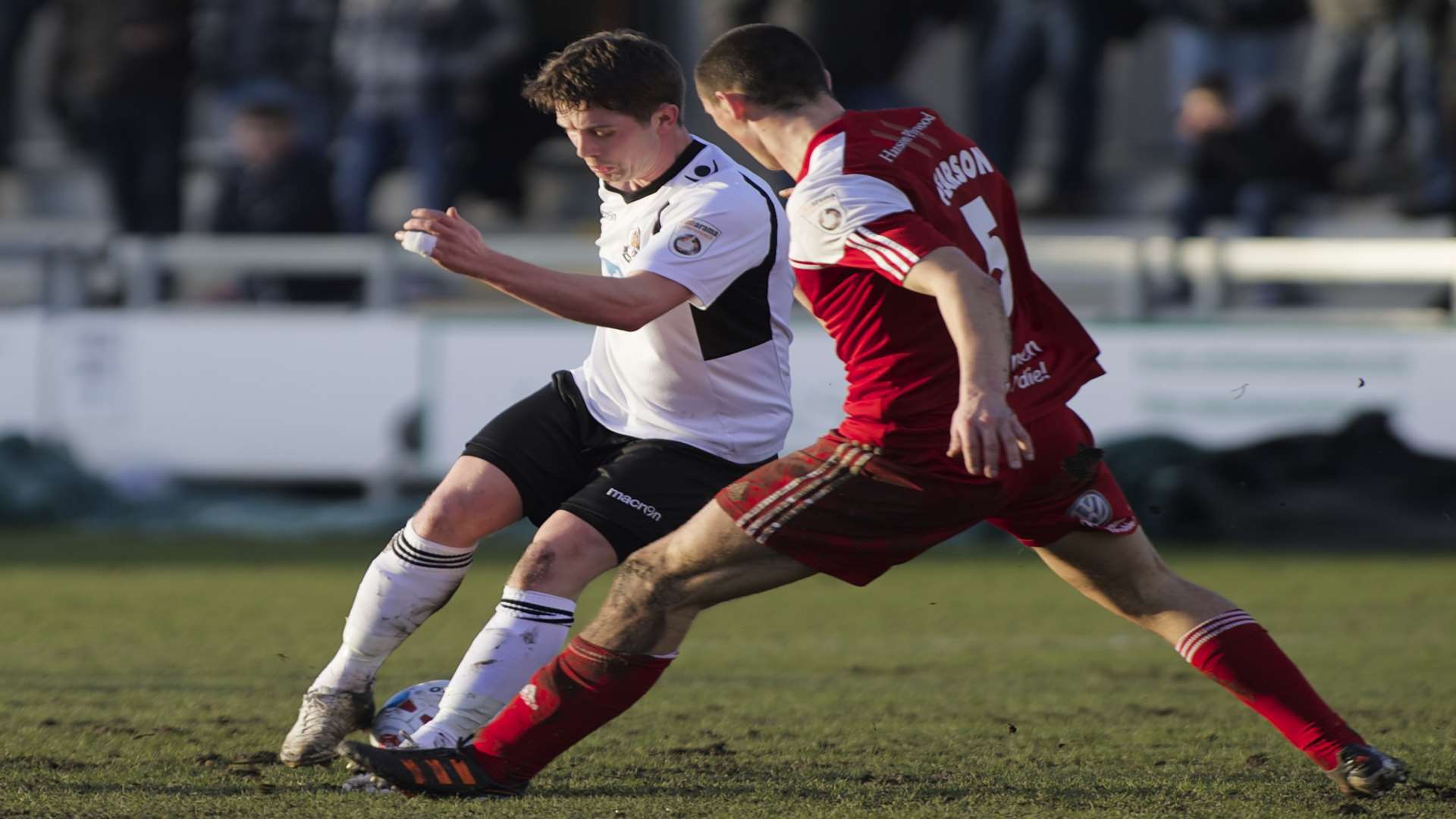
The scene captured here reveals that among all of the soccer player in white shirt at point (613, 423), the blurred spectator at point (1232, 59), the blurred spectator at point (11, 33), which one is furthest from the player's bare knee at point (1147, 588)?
the blurred spectator at point (11, 33)

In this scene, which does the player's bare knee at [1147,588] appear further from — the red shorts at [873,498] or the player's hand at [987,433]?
the player's hand at [987,433]

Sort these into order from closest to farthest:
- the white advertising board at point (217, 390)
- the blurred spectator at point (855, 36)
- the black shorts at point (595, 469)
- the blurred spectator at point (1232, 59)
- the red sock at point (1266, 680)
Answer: the red sock at point (1266, 680), the black shorts at point (595, 469), the white advertising board at point (217, 390), the blurred spectator at point (855, 36), the blurred spectator at point (1232, 59)

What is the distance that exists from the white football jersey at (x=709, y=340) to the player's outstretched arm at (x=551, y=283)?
0.29 m

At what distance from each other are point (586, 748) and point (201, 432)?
263 inches

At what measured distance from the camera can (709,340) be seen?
5.30 metres

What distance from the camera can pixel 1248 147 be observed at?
40.9ft

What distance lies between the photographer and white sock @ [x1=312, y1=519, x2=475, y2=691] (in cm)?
536

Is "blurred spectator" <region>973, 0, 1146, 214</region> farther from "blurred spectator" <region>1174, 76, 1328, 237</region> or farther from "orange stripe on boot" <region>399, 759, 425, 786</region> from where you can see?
"orange stripe on boot" <region>399, 759, 425, 786</region>

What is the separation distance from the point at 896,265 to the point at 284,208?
9.36 meters

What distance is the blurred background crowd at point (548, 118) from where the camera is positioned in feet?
41.6

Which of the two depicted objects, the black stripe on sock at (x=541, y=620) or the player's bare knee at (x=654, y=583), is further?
the black stripe on sock at (x=541, y=620)

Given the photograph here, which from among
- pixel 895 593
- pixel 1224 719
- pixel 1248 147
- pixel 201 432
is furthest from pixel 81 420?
pixel 1224 719

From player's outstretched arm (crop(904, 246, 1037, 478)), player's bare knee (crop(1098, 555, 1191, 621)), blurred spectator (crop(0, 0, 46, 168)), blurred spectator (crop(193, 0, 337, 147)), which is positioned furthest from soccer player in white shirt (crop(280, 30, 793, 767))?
blurred spectator (crop(0, 0, 46, 168))

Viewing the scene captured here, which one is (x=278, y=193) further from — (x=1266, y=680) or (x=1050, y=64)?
(x=1266, y=680)
